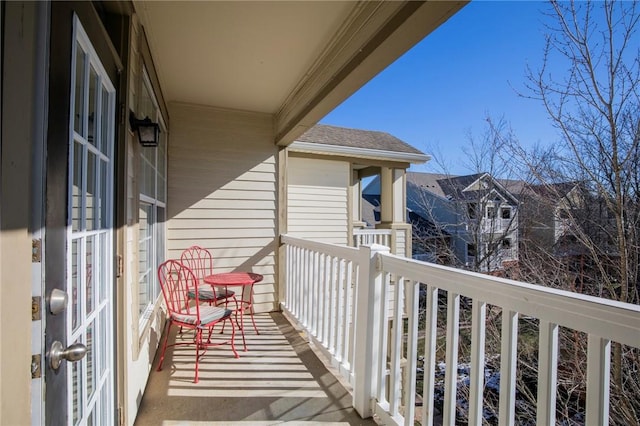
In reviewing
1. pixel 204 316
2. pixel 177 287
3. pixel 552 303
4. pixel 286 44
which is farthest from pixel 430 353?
pixel 177 287

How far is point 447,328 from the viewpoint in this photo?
1521 millimetres

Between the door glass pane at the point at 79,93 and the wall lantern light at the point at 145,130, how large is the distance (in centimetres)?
79

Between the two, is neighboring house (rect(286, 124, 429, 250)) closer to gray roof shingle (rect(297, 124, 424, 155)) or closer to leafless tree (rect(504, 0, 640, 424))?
gray roof shingle (rect(297, 124, 424, 155))

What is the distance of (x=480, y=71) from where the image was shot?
23.6 feet

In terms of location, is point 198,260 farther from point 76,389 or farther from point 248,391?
point 76,389

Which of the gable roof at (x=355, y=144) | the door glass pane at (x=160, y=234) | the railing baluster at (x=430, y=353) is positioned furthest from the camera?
the gable roof at (x=355, y=144)

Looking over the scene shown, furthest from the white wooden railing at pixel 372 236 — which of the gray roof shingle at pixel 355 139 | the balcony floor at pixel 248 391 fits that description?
the balcony floor at pixel 248 391

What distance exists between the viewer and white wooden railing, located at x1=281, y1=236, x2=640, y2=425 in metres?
0.98

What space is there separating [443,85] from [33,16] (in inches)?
412

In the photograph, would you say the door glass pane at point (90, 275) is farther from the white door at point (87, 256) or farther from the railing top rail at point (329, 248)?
the railing top rail at point (329, 248)

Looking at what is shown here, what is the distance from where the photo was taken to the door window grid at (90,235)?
1.17 meters

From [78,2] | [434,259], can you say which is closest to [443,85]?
[434,259]

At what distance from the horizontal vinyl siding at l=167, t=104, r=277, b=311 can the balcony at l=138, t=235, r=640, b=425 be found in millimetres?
631

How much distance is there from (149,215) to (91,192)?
1.71 m
